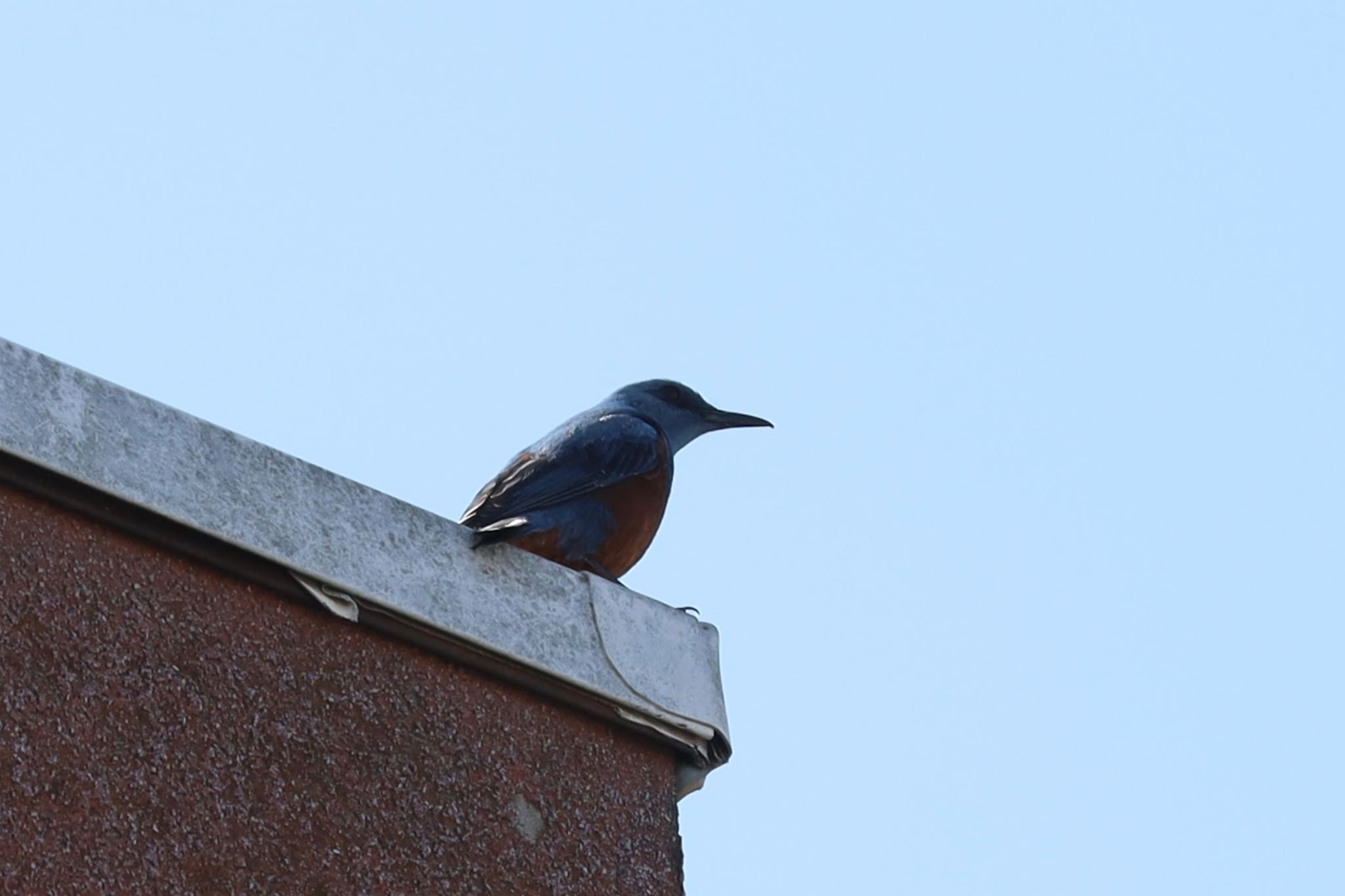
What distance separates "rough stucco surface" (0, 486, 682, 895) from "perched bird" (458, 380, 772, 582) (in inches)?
27.7

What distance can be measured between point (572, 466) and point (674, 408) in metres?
1.28

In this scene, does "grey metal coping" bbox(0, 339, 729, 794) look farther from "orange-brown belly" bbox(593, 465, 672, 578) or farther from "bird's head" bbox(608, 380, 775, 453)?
"bird's head" bbox(608, 380, 775, 453)

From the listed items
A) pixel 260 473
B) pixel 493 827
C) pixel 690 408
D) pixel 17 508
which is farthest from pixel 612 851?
pixel 690 408

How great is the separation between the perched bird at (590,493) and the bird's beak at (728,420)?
74 centimetres

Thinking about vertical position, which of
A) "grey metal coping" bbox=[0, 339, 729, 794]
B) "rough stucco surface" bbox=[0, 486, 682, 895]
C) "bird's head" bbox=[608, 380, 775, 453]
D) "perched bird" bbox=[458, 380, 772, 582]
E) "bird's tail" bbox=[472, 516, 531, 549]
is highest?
"bird's head" bbox=[608, 380, 775, 453]

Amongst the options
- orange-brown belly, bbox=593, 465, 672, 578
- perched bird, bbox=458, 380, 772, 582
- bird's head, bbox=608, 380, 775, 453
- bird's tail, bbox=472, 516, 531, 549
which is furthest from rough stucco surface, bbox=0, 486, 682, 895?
bird's head, bbox=608, 380, 775, 453

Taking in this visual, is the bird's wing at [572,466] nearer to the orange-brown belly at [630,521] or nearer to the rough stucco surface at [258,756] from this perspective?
the orange-brown belly at [630,521]

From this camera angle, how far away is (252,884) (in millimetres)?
3752

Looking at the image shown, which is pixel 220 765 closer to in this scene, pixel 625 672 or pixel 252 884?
pixel 252 884

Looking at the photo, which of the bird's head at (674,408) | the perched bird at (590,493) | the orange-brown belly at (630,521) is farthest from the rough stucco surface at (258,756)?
the bird's head at (674,408)

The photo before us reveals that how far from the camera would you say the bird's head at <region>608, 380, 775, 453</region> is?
671cm

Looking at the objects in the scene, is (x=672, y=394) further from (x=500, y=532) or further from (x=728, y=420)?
(x=500, y=532)

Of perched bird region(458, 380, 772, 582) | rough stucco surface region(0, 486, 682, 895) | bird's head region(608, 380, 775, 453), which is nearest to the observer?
rough stucco surface region(0, 486, 682, 895)

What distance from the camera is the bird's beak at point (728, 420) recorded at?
6.89 m
